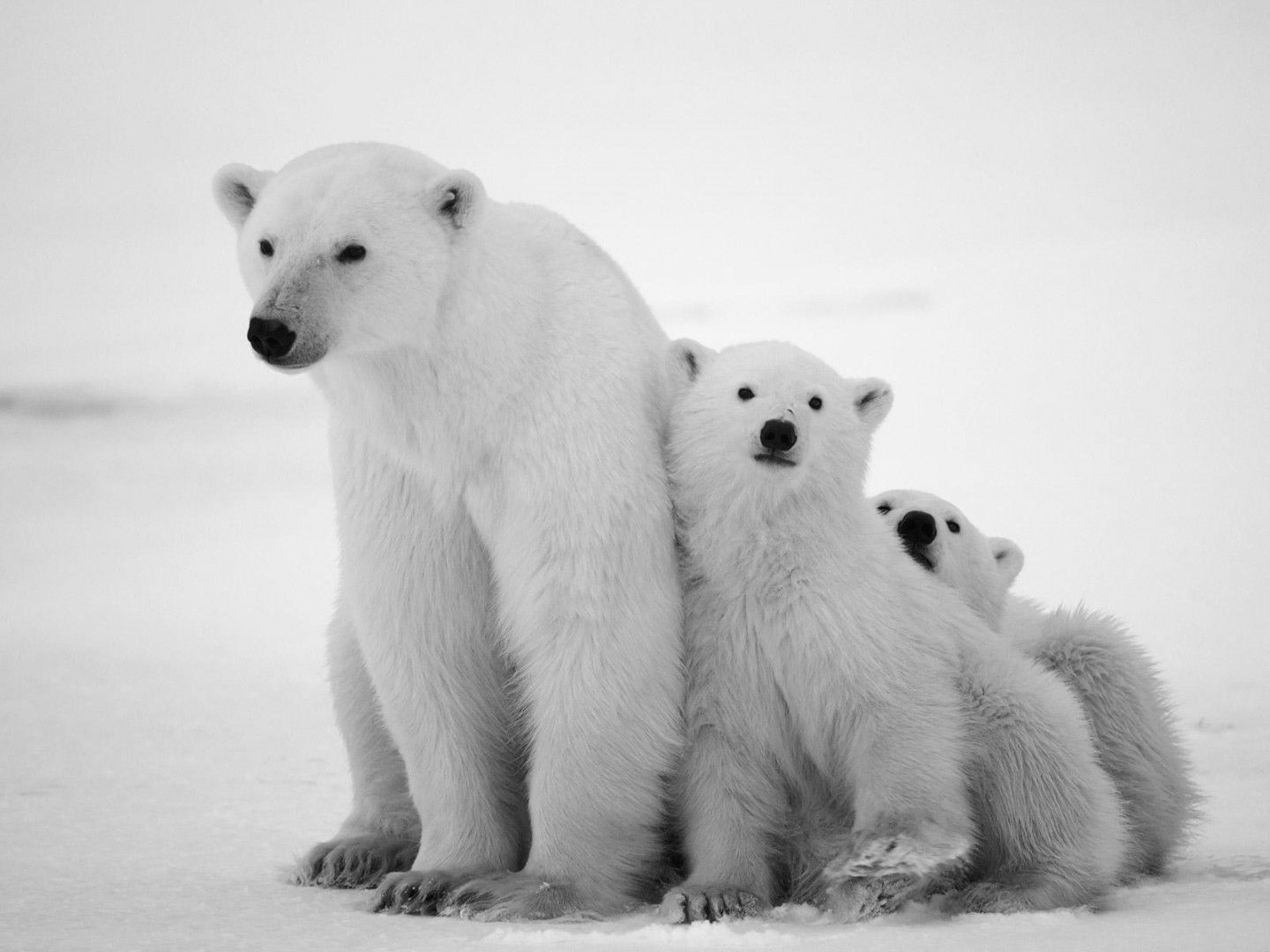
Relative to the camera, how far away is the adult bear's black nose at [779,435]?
5.41m

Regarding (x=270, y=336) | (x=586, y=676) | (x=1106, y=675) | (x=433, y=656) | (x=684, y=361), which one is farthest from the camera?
(x=1106, y=675)

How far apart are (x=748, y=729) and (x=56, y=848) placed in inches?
115

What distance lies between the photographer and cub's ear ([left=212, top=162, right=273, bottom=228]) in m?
5.46

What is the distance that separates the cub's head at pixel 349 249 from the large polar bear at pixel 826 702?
1.11 m

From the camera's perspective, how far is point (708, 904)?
5273 mm

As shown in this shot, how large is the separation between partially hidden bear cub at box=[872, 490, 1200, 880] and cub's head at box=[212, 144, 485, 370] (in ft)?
7.56

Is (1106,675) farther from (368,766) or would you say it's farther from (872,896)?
(368,766)

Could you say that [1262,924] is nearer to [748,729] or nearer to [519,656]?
[748,729]

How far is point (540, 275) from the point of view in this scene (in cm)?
569

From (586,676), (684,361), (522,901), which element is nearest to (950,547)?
(684,361)

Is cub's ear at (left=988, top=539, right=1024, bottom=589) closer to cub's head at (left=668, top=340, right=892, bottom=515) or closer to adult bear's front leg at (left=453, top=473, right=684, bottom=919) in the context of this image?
cub's head at (left=668, top=340, right=892, bottom=515)

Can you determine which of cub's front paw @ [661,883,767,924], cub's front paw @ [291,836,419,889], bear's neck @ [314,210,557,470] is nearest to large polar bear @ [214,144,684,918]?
bear's neck @ [314,210,557,470]

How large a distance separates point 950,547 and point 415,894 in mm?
2506

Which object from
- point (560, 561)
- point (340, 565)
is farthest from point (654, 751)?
point (340, 565)
